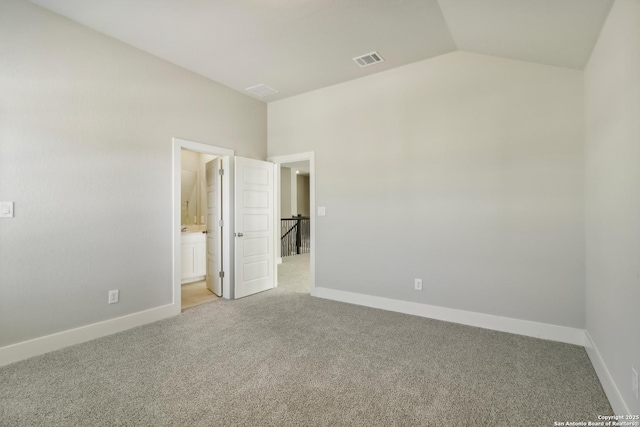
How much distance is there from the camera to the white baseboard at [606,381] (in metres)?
1.65

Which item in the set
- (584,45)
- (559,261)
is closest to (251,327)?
(559,261)

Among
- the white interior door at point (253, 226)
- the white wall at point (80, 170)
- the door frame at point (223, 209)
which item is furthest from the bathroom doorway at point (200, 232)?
the white wall at point (80, 170)

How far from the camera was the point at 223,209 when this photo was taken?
4.28 metres

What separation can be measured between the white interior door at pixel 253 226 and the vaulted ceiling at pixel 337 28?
153cm

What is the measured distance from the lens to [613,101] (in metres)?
1.87

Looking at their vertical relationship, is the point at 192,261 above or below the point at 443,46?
below

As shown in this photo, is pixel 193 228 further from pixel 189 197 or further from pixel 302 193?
pixel 302 193

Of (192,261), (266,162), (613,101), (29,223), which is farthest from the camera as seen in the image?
(192,261)

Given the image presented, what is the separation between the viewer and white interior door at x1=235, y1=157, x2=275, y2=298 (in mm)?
4184

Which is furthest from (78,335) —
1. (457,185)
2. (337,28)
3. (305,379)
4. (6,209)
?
(457,185)

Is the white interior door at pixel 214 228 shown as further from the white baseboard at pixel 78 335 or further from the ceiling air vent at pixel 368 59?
the ceiling air vent at pixel 368 59

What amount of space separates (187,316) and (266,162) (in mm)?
2510

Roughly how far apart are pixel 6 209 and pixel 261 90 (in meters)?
3.16

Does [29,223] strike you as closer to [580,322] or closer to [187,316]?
[187,316]
